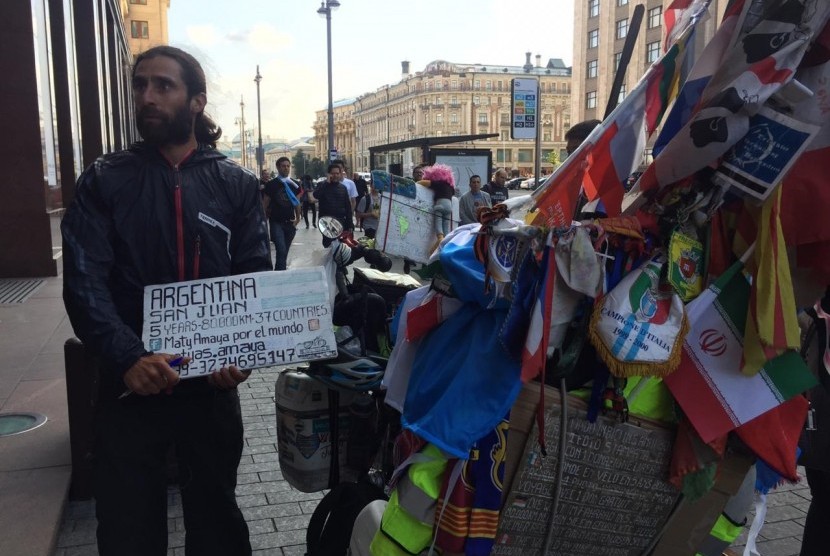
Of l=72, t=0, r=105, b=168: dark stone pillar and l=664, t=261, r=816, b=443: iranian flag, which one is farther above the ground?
l=72, t=0, r=105, b=168: dark stone pillar

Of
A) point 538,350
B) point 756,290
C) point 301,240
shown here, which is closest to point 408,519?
point 538,350

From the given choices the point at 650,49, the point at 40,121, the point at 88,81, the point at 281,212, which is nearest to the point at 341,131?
the point at 650,49

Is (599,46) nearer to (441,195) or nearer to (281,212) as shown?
(281,212)

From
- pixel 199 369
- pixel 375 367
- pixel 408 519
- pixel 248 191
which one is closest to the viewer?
pixel 408 519

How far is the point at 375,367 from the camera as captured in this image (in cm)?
291

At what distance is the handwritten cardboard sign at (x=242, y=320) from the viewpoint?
2361 millimetres

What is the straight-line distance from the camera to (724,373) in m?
2.03

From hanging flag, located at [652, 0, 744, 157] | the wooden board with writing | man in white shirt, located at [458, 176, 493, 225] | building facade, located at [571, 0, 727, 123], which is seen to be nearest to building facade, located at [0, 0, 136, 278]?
man in white shirt, located at [458, 176, 493, 225]

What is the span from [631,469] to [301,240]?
19116 millimetres

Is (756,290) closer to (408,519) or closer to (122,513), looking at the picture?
(408,519)

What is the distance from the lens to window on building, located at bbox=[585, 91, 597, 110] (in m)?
76.0

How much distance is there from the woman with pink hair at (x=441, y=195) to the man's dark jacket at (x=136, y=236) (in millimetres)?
3153

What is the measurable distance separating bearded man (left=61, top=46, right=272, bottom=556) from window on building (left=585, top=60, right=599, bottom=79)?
258ft

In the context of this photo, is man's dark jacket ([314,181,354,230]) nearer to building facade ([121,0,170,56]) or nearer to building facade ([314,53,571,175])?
building facade ([121,0,170,56])
